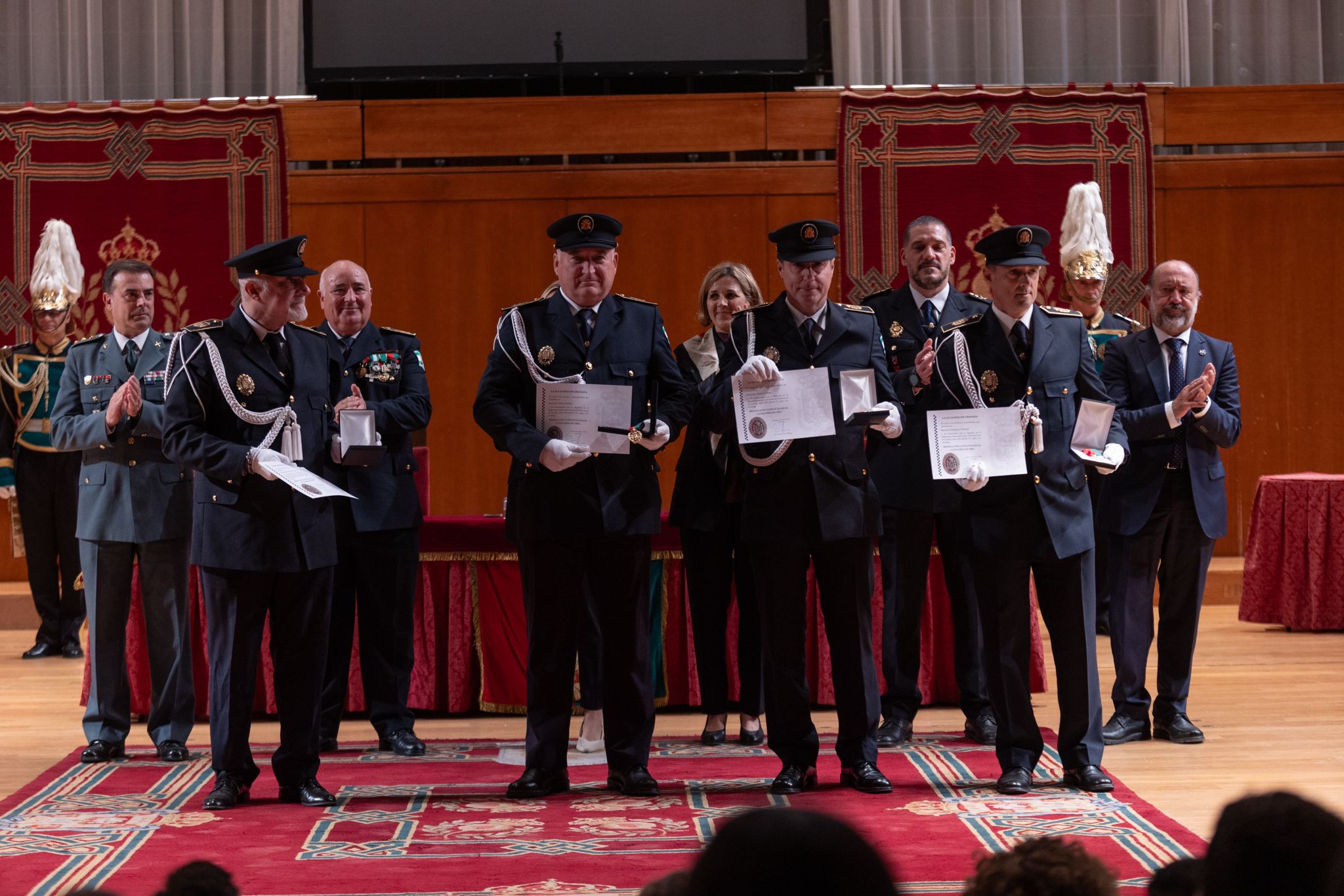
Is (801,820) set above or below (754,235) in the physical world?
below

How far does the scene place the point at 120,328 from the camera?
494 cm

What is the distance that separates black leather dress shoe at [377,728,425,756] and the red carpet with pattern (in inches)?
5.1

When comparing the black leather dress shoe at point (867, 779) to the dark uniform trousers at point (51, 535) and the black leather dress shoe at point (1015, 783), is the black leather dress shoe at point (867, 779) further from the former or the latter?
the dark uniform trousers at point (51, 535)

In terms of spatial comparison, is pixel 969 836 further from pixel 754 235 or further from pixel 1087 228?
pixel 754 235

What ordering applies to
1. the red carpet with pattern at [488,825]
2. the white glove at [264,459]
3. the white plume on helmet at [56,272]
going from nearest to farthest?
the red carpet with pattern at [488,825] → the white glove at [264,459] → the white plume on helmet at [56,272]

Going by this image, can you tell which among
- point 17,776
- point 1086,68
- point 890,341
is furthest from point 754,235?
Answer: point 17,776

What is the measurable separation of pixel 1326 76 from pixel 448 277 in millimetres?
5666

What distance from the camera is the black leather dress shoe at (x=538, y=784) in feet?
13.9

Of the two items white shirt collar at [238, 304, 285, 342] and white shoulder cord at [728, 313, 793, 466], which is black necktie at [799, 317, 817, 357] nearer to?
white shoulder cord at [728, 313, 793, 466]

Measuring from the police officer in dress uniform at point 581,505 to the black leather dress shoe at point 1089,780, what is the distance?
1.20 meters

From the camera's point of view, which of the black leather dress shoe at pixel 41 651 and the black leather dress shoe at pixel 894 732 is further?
the black leather dress shoe at pixel 41 651

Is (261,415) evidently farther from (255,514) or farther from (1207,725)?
(1207,725)

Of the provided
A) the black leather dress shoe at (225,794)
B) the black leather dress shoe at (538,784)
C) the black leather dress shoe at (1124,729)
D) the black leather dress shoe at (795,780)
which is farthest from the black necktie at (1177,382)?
the black leather dress shoe at (225,794)

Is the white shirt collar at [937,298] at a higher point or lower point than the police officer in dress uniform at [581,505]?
higher
